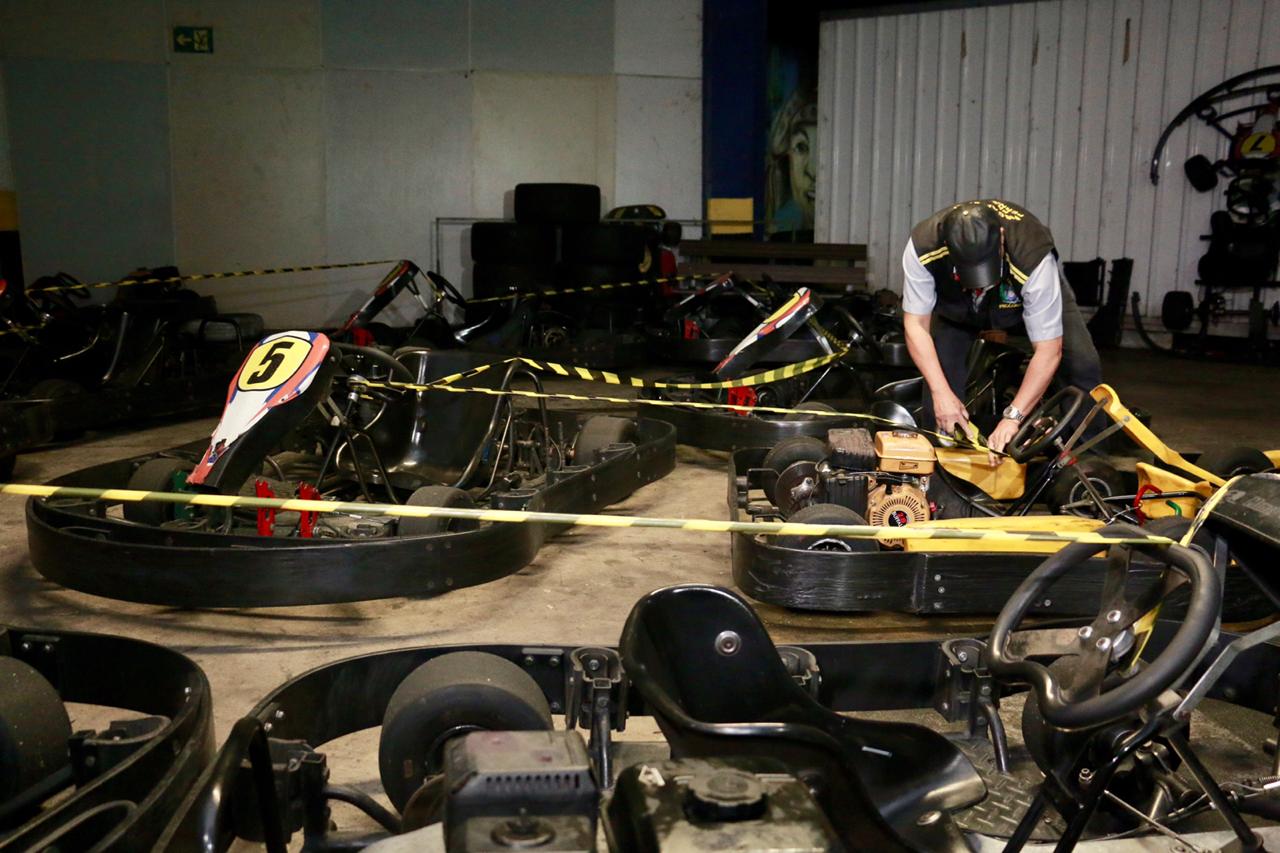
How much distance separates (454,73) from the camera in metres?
9.72

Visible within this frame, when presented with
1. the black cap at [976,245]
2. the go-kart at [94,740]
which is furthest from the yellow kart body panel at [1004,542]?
the go-kart at [94,740]

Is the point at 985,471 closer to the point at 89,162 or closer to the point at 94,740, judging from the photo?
the point at 94,740

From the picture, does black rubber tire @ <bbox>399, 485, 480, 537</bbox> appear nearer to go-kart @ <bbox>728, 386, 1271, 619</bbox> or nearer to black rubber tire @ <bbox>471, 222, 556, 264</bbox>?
go-kart @ <bbox>728, 386, 1271, 619</bbox>

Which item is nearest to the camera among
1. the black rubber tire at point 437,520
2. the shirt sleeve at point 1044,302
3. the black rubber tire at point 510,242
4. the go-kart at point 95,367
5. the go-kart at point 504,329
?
the black rubber tire at point 437,520

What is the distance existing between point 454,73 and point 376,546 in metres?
7.22

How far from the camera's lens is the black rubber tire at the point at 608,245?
867 cm

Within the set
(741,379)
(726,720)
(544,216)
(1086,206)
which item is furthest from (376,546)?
(1086,206)

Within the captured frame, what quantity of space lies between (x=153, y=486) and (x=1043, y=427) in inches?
95.0

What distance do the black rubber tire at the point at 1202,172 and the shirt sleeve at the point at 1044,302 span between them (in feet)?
17.0

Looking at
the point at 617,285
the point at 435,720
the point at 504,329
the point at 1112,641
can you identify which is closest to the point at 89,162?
the point at 617,285

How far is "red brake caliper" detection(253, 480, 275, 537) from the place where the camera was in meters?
3.37

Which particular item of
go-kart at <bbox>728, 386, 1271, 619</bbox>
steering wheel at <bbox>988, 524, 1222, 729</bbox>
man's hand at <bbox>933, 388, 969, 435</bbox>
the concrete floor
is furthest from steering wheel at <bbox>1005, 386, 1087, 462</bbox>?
steering wheel at <bbox>988, 524, 1222, 729</bbox>

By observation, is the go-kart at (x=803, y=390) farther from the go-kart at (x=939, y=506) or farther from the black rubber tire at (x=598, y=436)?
the go-kart at (x=939, y=506)

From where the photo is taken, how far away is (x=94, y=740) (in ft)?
6.39
